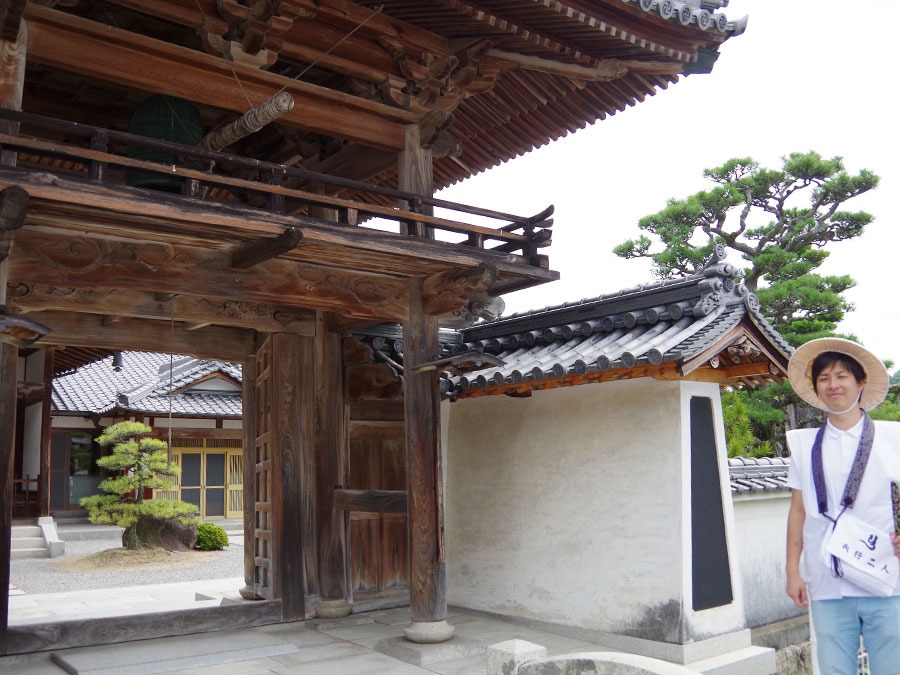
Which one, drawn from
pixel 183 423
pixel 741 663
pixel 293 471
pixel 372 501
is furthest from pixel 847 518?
pixel 183 423

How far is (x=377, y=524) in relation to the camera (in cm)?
865

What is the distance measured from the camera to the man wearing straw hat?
322 cm

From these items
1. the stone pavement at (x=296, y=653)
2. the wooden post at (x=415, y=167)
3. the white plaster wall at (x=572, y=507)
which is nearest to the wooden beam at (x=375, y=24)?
the wooden post at (x=415, y=167)

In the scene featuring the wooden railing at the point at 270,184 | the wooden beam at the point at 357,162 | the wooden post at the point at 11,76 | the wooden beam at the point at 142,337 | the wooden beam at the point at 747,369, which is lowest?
the wooden beam at the point at 747,369

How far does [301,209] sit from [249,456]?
2971mm

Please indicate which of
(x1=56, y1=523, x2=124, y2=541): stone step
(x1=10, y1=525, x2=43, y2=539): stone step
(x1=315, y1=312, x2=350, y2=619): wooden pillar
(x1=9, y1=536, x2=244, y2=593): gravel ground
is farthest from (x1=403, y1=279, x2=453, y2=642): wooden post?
(x1=56, y1=523, x2=124, y2=541): stone step

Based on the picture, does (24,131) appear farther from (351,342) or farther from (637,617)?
(637,617)

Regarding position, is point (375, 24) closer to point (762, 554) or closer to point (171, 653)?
point (171, 653)

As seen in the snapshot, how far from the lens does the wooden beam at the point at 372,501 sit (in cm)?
755

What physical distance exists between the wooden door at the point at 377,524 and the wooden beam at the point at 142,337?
5.62ft

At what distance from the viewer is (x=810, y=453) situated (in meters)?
3.49

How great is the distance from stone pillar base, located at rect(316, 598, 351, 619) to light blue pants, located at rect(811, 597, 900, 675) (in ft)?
17.8

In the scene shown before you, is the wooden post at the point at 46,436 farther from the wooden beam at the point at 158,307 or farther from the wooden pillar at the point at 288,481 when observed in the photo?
the wooden pillar at the point at 288,481

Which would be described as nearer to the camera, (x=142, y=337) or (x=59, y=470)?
(x=142, y=337)
